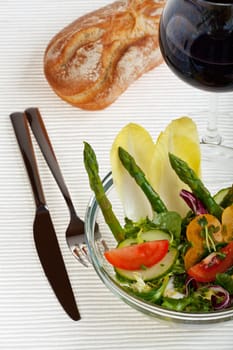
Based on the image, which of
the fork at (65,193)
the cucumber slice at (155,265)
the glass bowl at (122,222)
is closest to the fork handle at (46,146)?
the fork at (65,193)

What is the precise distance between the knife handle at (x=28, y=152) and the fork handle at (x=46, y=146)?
2 centimetres

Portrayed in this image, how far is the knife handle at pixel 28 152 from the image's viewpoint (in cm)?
143

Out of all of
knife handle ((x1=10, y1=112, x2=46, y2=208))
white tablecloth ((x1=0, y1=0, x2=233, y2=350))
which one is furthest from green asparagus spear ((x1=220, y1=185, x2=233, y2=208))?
knife handle ((x1=10, y1=112, x2=46, y2=208))

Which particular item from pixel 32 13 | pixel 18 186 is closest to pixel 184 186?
pixel 18 186

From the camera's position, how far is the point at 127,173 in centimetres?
130

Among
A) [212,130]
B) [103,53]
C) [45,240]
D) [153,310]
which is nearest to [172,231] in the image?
[153,310]

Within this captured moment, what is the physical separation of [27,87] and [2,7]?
11.5 inches

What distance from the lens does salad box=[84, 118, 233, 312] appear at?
45.8 inches

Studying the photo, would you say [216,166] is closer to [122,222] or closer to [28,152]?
[122,222]

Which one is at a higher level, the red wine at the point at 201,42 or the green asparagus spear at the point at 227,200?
the red wine at the point at 201,42

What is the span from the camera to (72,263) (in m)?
1.33

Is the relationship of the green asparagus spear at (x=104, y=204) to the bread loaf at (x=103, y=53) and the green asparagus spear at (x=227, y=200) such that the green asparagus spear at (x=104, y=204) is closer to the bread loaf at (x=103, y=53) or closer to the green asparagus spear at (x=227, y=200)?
the green asparagus spear at (x=227, y=200)

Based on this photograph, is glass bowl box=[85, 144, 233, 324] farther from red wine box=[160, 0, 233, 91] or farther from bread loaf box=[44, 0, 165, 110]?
bread loaf box=[44, 0, 165, 110]

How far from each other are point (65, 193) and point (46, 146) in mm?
132
